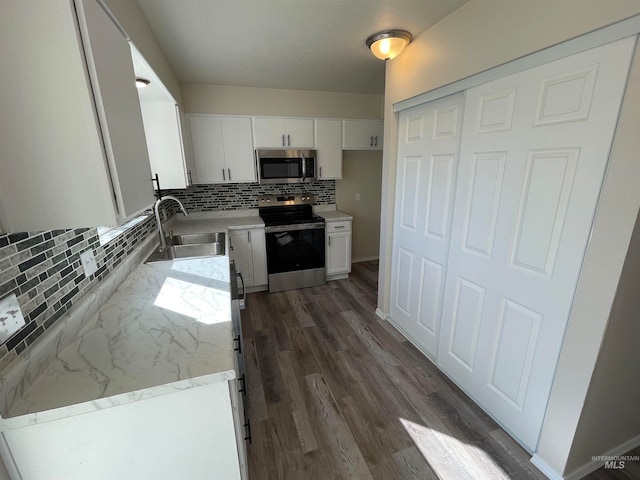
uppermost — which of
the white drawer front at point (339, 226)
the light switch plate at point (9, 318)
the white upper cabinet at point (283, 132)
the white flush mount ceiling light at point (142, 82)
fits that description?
the white flush mount ceiling light at point (142, 82)

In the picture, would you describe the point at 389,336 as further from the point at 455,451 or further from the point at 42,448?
the point at 42,448

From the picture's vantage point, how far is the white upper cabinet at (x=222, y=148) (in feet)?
9.84

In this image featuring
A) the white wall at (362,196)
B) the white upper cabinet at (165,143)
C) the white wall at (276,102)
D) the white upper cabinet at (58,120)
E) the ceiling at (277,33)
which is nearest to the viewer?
the white upper cabinet at (58,120)

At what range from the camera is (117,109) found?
2.94 ft

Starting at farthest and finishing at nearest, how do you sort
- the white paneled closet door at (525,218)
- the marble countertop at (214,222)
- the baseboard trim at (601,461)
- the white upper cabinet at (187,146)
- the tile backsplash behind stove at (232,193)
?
the tile backsplash behind stove at (232,193), the marble countertop at (214,222), the white upper cabinet at (187,146), the baseboard trim at (601,461), the white paneled closet door at (525,218)

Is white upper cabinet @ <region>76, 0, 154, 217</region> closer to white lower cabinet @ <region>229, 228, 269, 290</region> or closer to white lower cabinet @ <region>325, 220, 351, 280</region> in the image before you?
white lower cabinet @ <region>229, 228, 269, 290</region>

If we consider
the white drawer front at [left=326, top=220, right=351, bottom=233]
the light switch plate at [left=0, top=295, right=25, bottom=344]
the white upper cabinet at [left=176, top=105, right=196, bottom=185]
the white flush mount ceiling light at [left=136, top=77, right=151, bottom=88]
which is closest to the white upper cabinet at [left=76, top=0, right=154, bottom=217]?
the light switch plate at [left=0, top=295, right=25, bottom=344]

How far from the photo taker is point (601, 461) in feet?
4.49

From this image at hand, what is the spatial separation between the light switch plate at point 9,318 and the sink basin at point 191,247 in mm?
1152

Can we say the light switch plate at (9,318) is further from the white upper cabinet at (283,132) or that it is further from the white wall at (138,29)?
the white upper cabinet at (283,132)

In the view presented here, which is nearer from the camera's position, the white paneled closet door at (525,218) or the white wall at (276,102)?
the white paneled closet door at (525,218)

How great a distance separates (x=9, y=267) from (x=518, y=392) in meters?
2.25

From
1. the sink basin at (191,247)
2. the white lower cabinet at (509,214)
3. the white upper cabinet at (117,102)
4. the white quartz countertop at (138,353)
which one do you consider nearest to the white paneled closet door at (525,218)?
the white lower cabinet at (509,214)

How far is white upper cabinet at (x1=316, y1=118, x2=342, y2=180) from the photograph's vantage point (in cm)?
336
